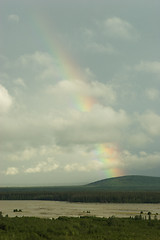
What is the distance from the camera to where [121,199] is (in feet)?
445

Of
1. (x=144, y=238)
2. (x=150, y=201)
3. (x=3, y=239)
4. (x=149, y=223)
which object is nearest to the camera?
(x=3, y=239)

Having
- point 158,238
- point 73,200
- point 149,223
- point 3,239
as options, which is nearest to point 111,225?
point 149,223

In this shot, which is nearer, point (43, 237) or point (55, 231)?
point (43, 237)

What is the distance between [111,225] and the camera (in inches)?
1624

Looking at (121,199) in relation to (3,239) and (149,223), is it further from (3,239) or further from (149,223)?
(3,239)

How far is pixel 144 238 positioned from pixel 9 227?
1655 centimetres

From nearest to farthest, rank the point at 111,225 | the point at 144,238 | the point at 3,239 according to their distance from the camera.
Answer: the point at 3,239 → the point at 144,238 → the point at 111,225

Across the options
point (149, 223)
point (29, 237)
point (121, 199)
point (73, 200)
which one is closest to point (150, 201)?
point (121, 199)

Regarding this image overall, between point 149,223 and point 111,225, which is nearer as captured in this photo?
point 111,225

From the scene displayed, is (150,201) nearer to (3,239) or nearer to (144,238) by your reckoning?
(144,238)

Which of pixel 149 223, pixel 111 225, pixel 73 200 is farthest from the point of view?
pixel 73 200

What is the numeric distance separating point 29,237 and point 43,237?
76.2 inches

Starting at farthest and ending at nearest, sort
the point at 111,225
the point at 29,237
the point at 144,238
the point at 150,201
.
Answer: the point at 150,201 → the point at 111,225 → the point at 144,238 → the point at 29,237

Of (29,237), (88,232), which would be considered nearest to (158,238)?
(88,232)
